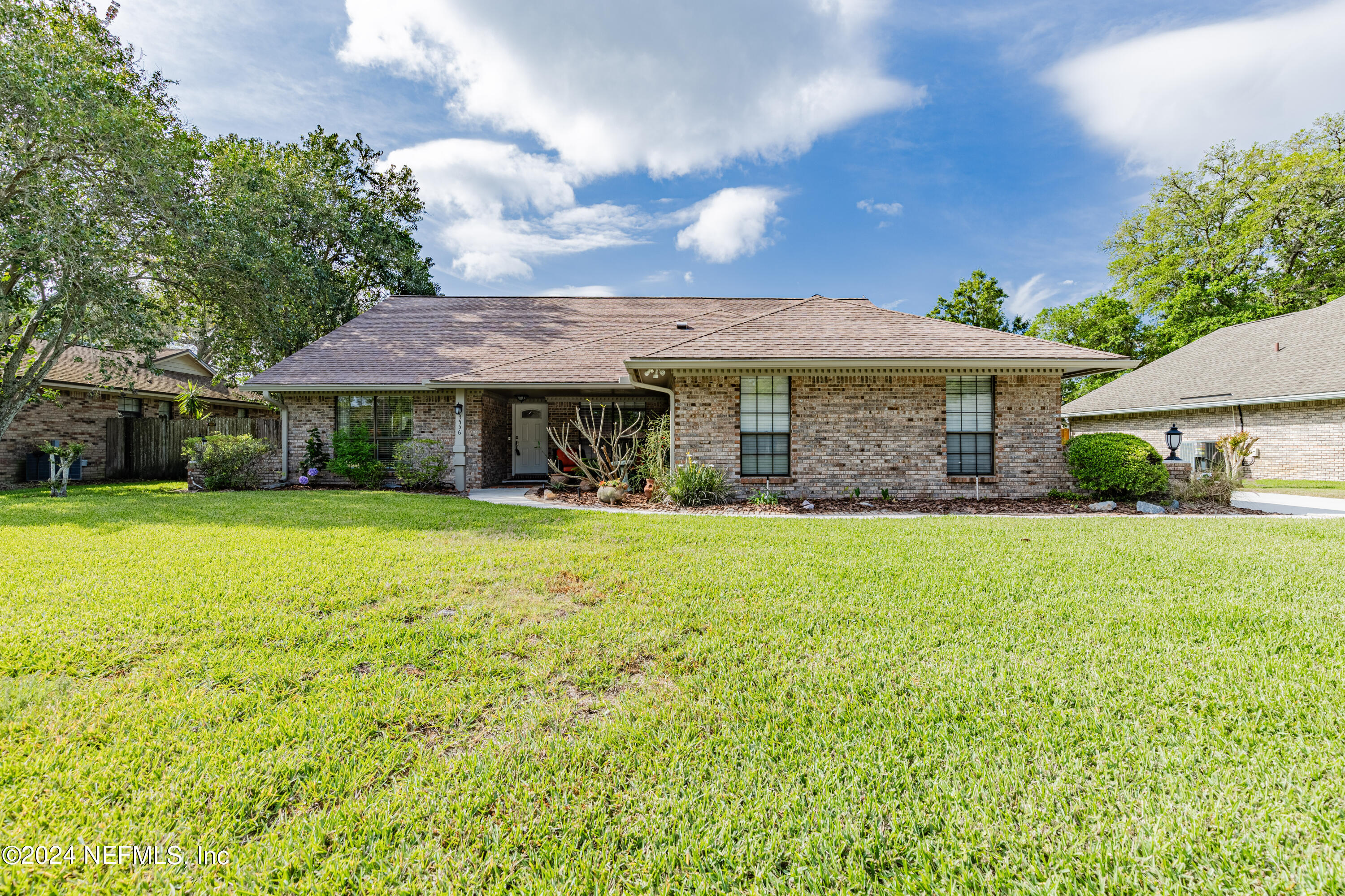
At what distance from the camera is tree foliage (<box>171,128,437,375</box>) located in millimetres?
14109

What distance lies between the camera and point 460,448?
12.1 meters

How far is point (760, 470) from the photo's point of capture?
10.0m

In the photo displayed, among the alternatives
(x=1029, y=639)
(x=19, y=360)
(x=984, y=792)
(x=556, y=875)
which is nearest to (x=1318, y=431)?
(x=1029, y=639)

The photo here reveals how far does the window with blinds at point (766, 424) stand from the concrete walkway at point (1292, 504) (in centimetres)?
812

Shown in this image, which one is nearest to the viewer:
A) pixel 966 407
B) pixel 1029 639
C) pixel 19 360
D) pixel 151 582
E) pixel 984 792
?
pixel 984 792

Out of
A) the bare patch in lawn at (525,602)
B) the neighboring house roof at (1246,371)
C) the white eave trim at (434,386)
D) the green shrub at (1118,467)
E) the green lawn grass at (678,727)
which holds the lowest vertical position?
the green lawn grass at (678,727)

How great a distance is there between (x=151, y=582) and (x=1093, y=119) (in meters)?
20.1

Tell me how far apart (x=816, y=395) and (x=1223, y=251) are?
103 feet

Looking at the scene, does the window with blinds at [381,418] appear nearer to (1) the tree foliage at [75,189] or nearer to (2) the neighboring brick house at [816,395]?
(2) the neighboring brick house at [816,395]

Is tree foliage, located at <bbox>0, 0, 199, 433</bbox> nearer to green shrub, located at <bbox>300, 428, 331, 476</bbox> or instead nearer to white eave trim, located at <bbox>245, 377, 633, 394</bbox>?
white eave trim, located at <bbox>245, 377, 633, 394</bbox>

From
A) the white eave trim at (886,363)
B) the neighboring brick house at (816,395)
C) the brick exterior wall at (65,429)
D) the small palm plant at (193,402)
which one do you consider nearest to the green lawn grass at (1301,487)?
the white eave trim at (886,363)

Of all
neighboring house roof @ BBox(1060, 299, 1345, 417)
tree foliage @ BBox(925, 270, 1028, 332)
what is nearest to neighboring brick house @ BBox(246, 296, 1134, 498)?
neighboring house roof @ BBox(1060, 299, 1345, 417)

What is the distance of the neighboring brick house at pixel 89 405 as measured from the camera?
A: 13.6 metres

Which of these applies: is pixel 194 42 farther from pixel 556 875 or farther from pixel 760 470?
pixel 556 875
